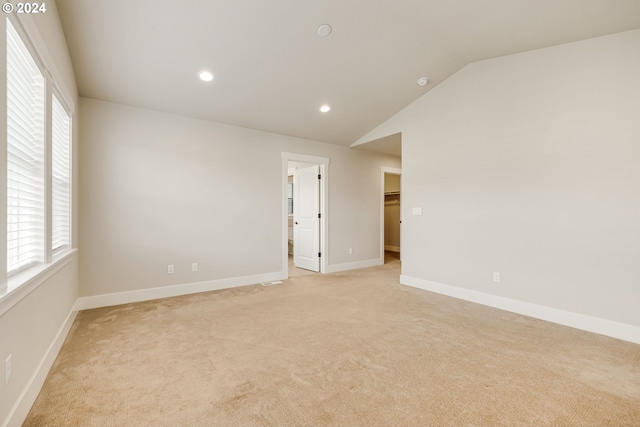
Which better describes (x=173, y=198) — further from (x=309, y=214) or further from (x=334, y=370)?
(x=334, y=370)

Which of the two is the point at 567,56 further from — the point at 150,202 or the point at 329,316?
the point at 150,202

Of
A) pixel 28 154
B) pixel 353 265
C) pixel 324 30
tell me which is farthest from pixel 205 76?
pixel 353 265

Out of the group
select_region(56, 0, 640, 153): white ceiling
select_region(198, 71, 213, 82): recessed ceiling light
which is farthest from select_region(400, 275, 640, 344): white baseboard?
select_region(198, 71, 213, 82): recessed ceiling light

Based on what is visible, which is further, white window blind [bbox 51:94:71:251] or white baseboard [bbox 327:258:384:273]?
white baseboard [bbox 327:258:384:273]

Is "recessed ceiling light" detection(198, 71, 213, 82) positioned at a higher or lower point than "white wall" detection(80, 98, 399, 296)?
higher

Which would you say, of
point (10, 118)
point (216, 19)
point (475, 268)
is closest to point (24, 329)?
point (10, 118)

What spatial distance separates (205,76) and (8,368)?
2998 mm

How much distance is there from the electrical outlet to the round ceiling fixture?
330 centimetres

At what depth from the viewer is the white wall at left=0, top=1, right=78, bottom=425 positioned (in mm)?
1409

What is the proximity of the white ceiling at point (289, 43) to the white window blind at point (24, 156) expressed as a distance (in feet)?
3.27

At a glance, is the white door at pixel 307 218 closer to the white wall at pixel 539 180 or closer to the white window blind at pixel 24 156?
the white wall at pixel 539 180

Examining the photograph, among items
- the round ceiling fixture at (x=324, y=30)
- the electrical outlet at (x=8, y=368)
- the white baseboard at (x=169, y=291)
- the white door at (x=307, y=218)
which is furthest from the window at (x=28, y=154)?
the white door at (x=307, y=218)

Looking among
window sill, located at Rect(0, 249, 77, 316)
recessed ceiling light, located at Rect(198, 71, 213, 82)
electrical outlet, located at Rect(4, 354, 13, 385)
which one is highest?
recessed ceiling light, located at Rect(198, 71, 213, 82)

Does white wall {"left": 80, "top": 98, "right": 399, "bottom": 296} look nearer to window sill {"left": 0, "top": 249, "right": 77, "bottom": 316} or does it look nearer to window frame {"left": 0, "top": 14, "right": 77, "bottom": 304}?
window frame {"left": 0, "top": 14, "right": 77, "bottom": 304}
